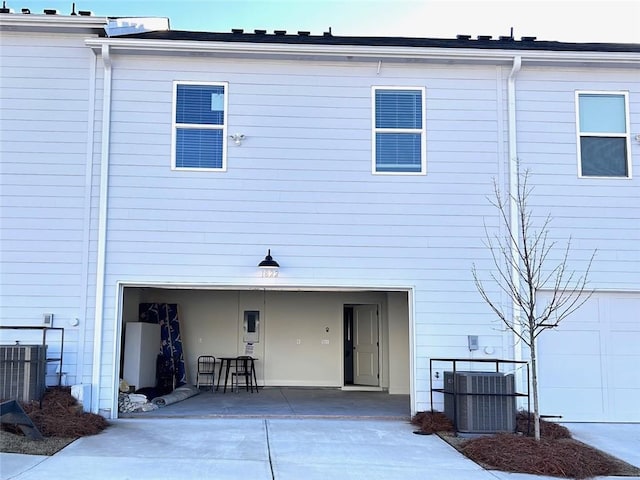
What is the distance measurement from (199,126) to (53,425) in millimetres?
4048

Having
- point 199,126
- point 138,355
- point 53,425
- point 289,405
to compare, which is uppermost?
point 199,126

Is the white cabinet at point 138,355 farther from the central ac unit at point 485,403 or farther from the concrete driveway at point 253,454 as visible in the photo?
the central ac unit at point 485,403

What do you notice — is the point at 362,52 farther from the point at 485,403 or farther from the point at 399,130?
the point at 485,403

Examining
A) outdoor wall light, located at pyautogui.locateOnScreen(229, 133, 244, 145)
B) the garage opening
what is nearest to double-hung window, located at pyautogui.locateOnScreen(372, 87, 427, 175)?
outdoor wall light, located at pyautogui.locateOnScreen(229, 133, 244, 145)

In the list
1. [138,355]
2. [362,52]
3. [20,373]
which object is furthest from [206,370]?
[362,52]

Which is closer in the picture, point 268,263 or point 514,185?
point 268,263

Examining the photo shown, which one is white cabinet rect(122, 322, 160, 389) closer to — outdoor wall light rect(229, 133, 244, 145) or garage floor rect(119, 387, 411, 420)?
garage floor rect(119, 387, 411, 420)

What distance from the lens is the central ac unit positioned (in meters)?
7.17

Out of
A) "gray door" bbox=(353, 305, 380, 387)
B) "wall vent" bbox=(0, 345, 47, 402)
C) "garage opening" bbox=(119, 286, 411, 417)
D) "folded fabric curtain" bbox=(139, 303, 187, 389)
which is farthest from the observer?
"gray door" bbox=(353, 305, 380, 387)

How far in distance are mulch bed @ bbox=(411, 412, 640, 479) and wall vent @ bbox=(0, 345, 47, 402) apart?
15.7 feet

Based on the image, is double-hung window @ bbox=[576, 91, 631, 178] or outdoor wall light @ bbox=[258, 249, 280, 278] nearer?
outdoor wall light @ bbox=[258, 249, 280, 278]

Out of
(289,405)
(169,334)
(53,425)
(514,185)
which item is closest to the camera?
(53,425)

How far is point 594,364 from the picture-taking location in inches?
325

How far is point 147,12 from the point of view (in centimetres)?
934
